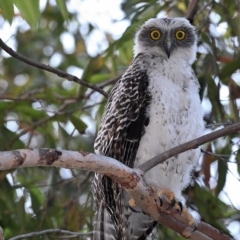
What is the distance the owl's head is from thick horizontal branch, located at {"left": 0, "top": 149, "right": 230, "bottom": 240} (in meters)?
0.99

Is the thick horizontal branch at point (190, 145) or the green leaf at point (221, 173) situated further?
the green leaf at point (221, 173)

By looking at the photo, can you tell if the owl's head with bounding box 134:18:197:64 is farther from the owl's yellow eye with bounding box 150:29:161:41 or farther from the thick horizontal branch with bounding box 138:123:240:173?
the thick horizontal branch with bounding box 138:123:240:173

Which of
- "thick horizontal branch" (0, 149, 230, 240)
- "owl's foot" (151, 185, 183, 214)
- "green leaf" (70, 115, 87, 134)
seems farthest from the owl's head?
"thick horizontal branch" (0, 149, 230, 240)

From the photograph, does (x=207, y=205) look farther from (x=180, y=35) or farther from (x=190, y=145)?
(x=190, y=145)

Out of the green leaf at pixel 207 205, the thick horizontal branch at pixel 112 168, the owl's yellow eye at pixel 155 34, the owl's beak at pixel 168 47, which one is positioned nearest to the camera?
the thick horizontal branch at pixel 112 168

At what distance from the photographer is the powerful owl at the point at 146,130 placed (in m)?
3.48

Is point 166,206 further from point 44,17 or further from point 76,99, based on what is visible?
point 44,17

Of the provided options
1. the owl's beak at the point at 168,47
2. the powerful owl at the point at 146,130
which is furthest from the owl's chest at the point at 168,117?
the owl's beak at the point at 168,47

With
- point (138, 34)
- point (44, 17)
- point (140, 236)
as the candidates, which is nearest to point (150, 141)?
point (140, 236)

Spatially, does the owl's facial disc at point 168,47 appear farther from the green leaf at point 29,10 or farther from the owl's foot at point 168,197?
the green leaf at point 29,10

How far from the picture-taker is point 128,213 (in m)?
3.70

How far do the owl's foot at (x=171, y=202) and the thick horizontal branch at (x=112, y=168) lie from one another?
0.02m

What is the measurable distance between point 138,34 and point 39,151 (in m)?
1.96

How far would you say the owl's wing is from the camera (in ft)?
11.5
